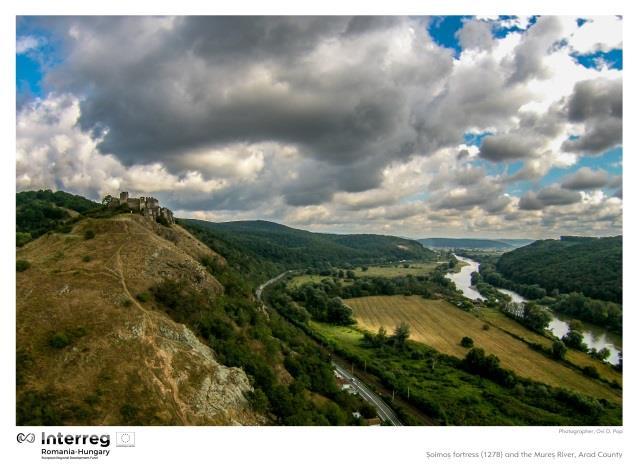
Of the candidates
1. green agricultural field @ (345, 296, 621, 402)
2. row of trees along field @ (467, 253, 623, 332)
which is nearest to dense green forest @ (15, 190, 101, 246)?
green agricultural field @ (345, 296, 621, 402)

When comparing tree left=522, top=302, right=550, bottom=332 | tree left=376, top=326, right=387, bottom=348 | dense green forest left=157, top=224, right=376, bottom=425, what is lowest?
tree left=376, top=326, right=387, bottom=348

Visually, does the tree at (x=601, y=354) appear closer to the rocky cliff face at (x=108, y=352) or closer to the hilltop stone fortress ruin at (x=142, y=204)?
the rocky cliff face at (x=108, y=352)

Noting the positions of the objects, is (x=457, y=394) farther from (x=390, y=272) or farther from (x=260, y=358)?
(x=390, y=272)

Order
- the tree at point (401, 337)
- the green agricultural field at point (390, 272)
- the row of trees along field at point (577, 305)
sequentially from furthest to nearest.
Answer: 1. the green agricultural field at point (390, 272)
2. the row of trees along field at point (577, 305)
3. the tree at point (401, 337)

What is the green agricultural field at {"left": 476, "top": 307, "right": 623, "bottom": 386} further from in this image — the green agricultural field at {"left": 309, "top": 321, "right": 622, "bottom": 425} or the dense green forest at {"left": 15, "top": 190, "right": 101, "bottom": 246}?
the dense green forest at {"left": 15, "top": 190, "right": 101, "bottom": 246}

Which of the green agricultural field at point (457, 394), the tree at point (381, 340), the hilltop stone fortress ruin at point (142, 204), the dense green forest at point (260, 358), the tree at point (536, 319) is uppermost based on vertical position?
the hilltop stone fortress ruin at point (142, 204)

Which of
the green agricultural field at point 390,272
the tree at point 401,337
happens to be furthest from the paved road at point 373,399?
the green agricultural field at point 390,272
